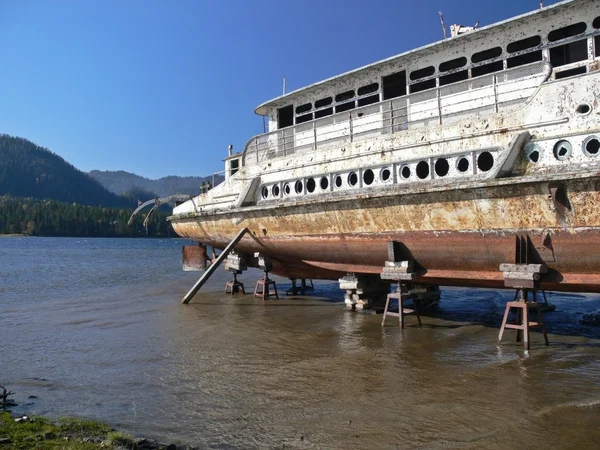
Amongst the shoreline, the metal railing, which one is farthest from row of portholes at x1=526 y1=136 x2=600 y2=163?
the shoreline

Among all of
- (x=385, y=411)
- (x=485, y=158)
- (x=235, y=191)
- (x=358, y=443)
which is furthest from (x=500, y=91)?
(x=235, y=191)

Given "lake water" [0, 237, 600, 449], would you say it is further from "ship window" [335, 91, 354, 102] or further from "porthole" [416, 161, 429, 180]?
"ship window" [335, 91, 354, 102]

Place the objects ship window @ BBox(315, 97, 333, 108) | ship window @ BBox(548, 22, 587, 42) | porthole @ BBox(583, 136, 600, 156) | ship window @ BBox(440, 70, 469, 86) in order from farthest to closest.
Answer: ship window @ BBox(315, 97, 333, 108) → ship window @ BBox(440, 70, 469, 86) → ship window @ BBox(548, 22, 587, 42) → porthole @ BBox(583, 136, 600, 156)

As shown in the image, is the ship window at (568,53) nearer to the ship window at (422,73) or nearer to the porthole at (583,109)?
the porthole at (583,109)

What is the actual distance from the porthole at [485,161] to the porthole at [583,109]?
5.51ft

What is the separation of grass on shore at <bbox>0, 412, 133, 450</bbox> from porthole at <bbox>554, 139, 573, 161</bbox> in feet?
26.5

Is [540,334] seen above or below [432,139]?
below

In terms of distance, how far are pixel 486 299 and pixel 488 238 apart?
295 inches

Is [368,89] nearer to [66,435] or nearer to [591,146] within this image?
[591,146]

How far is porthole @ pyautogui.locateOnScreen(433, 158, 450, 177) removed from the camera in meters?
10.1

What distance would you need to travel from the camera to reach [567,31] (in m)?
9.63

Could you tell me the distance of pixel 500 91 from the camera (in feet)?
32.6

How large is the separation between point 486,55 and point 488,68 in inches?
13.0

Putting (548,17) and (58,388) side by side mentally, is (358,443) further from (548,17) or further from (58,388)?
(548,17)
